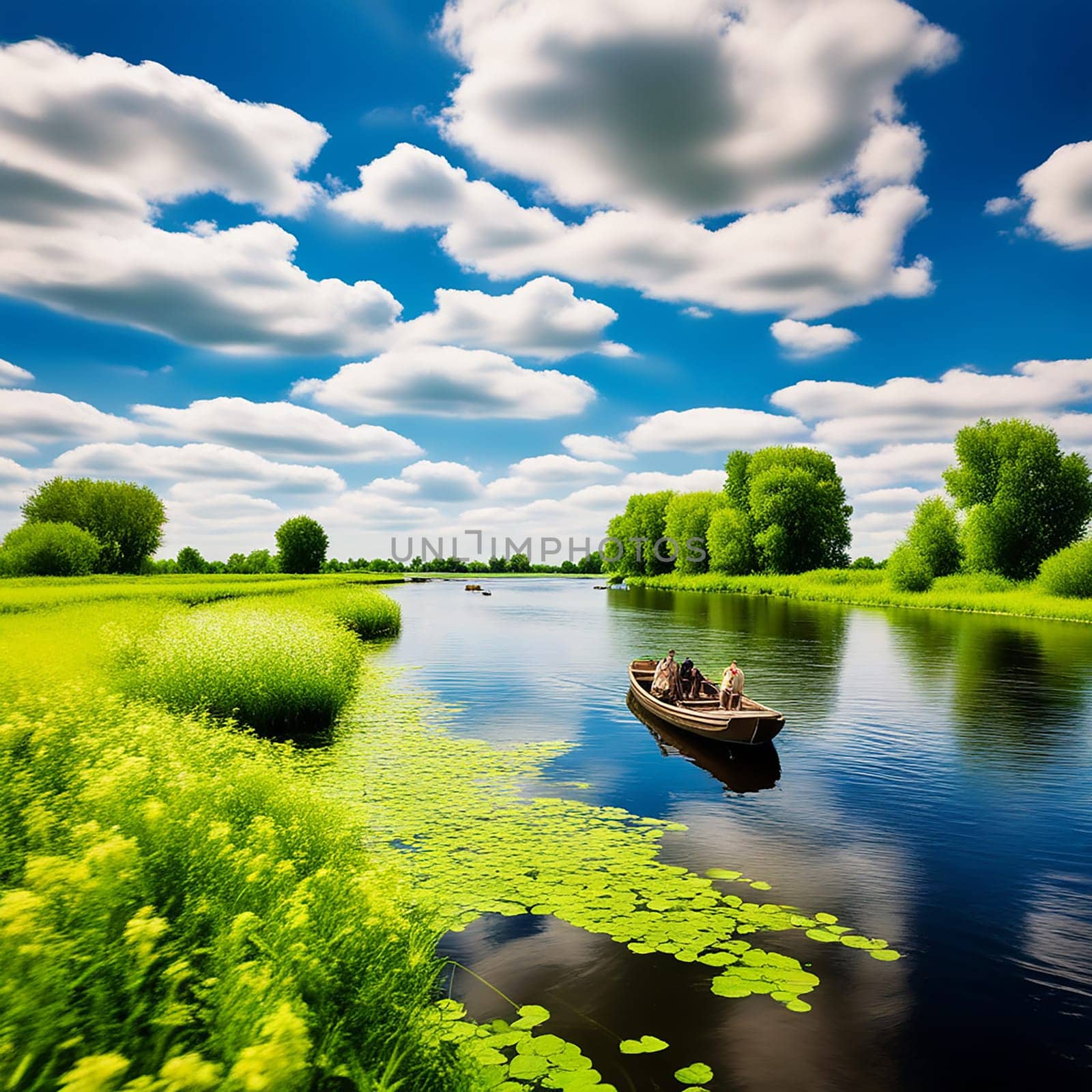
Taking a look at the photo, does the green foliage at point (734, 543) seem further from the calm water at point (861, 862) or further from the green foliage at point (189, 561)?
the green foliage at point (189, 561)

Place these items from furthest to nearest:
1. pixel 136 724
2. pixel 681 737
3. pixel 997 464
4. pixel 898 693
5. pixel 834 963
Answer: pixel 997 464 < pixel 898 693 < pixel 681 737 < pixel 136 724 < pixel 834 963

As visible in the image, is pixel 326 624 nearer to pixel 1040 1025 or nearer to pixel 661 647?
pixel 661 647

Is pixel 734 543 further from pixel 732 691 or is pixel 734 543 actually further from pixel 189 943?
pixel 189 943

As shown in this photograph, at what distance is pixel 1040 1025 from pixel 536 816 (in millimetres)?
8404

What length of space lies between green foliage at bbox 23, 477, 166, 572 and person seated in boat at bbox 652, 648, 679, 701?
83371mm

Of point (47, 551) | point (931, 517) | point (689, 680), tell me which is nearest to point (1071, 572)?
point (931, 517)

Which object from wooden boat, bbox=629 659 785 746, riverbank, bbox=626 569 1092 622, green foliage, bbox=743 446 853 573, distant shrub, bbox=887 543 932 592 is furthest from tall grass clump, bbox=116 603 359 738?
green foliage, bbox=743 446 853 573

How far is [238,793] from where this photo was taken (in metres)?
9.56

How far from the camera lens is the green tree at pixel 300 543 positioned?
14162 centimetres

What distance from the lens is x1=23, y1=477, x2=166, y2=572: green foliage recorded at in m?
89.3

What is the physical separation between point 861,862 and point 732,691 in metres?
8.52

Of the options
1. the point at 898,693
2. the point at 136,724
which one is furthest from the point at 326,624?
the point at 898,693

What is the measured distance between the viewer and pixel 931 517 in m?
83.3

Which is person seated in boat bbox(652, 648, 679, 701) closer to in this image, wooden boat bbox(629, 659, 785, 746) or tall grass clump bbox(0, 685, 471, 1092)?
wooden boat bbox(629, 659, 785, 746)
